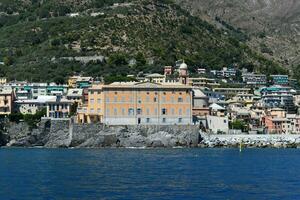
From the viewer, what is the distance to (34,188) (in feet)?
170

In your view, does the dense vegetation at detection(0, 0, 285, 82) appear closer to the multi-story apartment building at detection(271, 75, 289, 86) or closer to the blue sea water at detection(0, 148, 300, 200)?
the multi-story apartment building at detection(271, 75, 289, 86)

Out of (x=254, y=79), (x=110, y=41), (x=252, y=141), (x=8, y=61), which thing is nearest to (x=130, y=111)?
(x=252, y=141)

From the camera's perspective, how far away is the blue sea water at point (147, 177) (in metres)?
49.2

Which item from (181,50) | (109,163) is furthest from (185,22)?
(109,163)

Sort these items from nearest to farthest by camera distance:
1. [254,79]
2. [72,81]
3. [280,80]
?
[72,81]
[254,79]
[280,80]

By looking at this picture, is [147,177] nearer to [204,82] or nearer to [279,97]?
[204,82]

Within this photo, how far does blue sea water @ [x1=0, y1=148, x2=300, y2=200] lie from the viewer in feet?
162

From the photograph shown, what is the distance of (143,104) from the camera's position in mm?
106812

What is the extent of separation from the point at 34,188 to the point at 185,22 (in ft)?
421

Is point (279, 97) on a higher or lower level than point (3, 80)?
lower

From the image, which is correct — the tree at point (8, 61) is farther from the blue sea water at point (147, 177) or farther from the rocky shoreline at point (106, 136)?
the blue sea water at point (147, 177)

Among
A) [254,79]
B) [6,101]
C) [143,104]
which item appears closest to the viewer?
[143,104]

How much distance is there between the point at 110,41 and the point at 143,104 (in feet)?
174

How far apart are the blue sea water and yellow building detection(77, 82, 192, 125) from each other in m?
21.9
